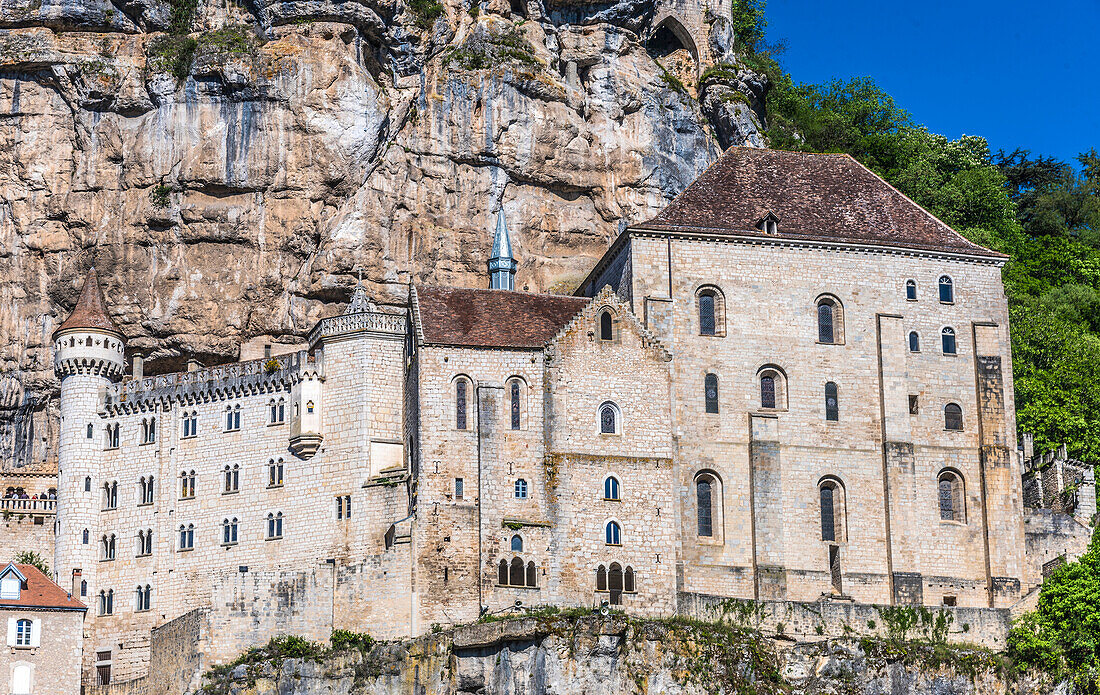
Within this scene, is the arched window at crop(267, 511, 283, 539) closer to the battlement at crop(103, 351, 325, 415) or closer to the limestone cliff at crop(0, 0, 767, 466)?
the battlement at crop(103, 351, 325, 415)

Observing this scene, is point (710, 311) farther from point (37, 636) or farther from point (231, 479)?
point (37, 636)

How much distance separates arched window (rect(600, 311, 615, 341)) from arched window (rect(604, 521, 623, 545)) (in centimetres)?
776

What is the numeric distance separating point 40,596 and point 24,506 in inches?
302

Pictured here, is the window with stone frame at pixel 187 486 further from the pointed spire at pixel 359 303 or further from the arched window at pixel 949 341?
the arched window at pixel 949 341

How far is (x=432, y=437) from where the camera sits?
216 feet

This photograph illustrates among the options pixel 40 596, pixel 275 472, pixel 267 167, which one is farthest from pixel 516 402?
pixel 40 596

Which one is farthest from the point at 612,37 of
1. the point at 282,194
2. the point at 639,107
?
the point at 282,194

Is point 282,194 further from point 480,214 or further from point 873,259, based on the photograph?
point 873,259

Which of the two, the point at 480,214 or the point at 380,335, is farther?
the point at 480,214

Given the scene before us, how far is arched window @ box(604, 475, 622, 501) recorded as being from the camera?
2606 inches

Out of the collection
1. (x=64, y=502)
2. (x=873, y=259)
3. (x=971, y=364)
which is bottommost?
(x=64, y=502)

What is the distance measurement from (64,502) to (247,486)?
8.70m

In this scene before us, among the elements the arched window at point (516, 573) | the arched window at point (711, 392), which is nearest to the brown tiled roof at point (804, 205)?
the arched window at point (711, 392)

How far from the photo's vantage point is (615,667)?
62312 millimetres
